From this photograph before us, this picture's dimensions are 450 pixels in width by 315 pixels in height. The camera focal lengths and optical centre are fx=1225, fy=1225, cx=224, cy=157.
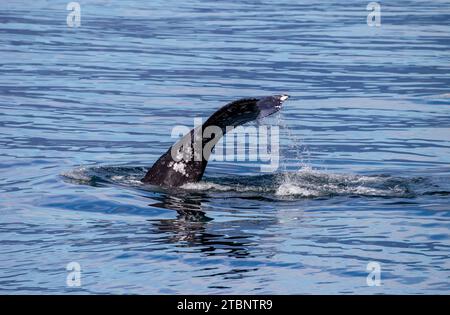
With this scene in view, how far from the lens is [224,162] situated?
1415cm

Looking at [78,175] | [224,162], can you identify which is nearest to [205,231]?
[78,175]

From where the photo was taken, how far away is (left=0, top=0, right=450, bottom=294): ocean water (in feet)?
30.0

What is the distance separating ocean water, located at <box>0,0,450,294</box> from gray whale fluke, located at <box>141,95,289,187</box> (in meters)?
0.14

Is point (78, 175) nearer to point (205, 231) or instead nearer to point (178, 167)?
point (178, 167)

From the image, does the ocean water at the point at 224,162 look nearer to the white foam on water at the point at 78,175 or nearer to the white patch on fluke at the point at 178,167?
the white foam on water at the point at 78,175

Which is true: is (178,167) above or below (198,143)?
below

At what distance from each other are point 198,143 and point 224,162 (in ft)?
8.95

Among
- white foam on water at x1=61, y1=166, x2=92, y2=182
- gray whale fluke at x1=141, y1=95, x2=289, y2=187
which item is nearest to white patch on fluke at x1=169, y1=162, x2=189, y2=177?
gray whale fluke at x1=141, y1=95, x2=289, y2=187

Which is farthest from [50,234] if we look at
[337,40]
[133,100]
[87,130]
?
[337,40]

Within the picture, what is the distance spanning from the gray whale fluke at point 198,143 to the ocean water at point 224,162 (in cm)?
14

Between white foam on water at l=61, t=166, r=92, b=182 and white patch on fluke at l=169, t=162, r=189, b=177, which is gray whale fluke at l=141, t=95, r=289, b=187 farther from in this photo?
white foam on water at l=61, t=166, r=92, b=182

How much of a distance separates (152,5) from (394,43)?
433 inches

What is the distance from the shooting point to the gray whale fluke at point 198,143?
35.7 feet

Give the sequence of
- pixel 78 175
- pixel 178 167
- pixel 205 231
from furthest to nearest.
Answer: pixel 78 175
pixel 178 167
pixel 205 231
